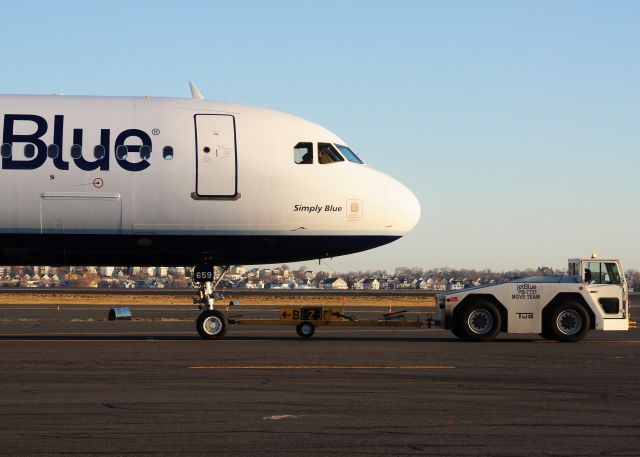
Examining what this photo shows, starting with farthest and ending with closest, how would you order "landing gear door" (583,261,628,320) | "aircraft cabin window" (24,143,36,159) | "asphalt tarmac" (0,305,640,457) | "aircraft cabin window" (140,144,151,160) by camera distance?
"landing gear door" (583,261,628,320), "aircraft cabin window" (140,144,151,160), "aircraft cabin window" (24,143,36,159), "asphalt tarmac" (0,305,640,457)

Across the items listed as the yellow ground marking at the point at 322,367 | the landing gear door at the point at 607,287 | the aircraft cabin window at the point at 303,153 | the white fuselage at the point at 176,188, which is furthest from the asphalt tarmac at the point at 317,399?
the aircraft cabin window at the point at 303,153

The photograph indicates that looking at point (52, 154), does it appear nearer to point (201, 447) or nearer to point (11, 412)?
point (11, 412)

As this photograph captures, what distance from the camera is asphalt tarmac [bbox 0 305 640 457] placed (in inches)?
389

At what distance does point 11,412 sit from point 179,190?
1209 cm

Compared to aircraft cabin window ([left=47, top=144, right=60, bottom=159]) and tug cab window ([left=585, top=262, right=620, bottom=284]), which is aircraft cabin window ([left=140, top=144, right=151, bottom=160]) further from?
tug cab window ([left=585, top=262, right=620, bottom=284])

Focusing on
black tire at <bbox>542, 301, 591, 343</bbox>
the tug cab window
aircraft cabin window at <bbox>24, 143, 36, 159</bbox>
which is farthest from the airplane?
the tug cab window

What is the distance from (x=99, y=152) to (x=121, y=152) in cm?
50

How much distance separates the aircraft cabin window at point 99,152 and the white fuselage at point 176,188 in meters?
0.02

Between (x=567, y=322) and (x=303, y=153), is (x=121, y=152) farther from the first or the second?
(x=567, y=322)

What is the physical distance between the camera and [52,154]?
23016mm

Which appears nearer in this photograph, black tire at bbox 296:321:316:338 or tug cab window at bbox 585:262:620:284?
tug cab window at bbox 585:262:620:284

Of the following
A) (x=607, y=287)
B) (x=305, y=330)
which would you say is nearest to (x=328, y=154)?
(x=305, y=330)

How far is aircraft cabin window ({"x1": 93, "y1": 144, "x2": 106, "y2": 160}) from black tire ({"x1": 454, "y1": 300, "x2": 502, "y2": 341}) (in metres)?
9.56

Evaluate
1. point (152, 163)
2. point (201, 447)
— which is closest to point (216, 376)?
point (201, 447)
